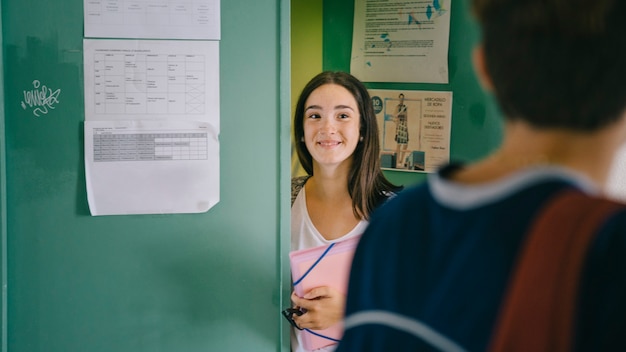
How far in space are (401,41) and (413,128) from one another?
28 centimetres

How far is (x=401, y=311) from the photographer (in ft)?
1.92

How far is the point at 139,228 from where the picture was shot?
161 cm

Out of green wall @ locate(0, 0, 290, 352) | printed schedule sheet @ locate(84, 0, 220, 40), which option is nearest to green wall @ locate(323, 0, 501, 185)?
green wall @ locate(0, 0, 290, 352)

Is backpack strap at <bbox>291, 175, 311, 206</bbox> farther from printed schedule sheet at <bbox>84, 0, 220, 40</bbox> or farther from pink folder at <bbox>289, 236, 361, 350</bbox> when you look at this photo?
printed schedule sheet at <bbox>84, 0, 220, 40</bbox>

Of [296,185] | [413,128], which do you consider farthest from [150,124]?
[413,128]

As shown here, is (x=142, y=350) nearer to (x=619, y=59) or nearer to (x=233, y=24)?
(x=233, y=24)

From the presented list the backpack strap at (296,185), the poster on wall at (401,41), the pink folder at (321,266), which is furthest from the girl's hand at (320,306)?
the poster on wall at (401,41)

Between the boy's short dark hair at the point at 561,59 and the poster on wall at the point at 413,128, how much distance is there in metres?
1.44

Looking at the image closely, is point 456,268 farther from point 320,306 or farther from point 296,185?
point 296,185

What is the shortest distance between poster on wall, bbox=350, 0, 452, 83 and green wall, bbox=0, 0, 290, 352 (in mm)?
553

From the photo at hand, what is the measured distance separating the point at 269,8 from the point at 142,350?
2.98ft

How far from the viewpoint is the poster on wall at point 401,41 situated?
6.42 ft

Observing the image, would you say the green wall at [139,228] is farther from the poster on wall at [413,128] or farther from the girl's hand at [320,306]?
the poster on wall at [413,128]

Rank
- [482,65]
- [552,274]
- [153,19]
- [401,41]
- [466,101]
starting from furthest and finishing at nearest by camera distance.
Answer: [401,41], [466,101], [153,19], [482,65], [552,274]
